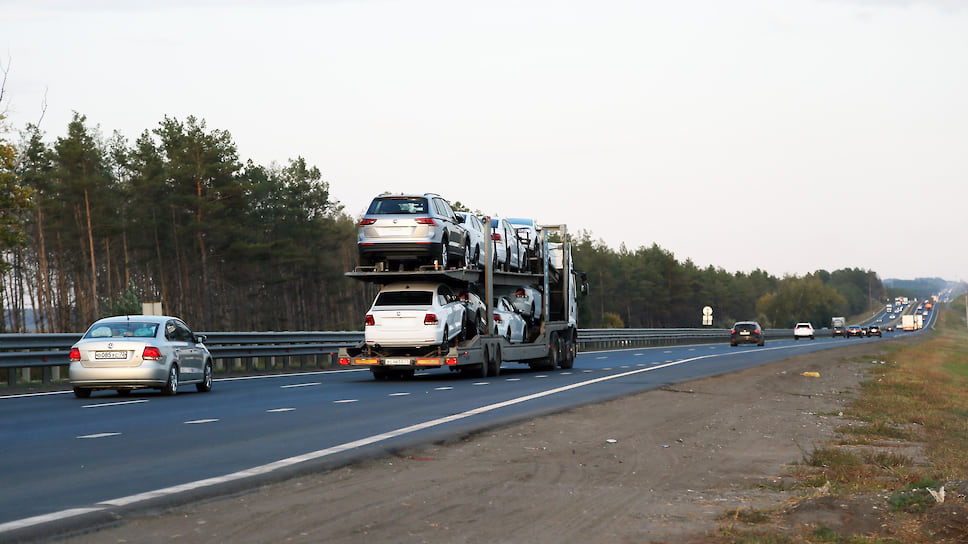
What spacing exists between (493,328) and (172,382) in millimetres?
9656

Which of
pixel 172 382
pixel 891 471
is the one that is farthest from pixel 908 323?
pixel 891 471

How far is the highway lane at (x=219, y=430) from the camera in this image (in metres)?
9.03

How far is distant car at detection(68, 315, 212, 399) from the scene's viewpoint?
20.8 metres

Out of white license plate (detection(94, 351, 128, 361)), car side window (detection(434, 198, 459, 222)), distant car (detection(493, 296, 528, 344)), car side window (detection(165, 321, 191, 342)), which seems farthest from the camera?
distant car (detection(493, 296, 528, 344))

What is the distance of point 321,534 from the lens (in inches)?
268

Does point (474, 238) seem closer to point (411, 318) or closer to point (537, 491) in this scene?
point (411, 318)

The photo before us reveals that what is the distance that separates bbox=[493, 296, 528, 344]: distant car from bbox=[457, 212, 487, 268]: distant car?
4.73 ft

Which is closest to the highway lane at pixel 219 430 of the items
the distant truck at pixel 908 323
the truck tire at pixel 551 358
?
the truck tire at pixel 551 358

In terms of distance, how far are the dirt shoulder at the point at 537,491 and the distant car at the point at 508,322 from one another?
1345 cm

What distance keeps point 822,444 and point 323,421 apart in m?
6.39

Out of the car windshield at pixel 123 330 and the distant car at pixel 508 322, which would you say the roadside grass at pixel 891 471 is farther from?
the car windshield at pixel 123 330

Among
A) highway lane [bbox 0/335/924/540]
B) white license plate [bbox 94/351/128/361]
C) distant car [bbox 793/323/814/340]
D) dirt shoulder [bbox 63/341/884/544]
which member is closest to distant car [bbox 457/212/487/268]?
highway lane [bbox 0/335/924/540]

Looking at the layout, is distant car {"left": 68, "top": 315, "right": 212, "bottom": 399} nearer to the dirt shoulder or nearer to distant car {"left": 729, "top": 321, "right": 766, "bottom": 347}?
the dirt shoulder

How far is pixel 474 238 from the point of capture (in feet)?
93.8
